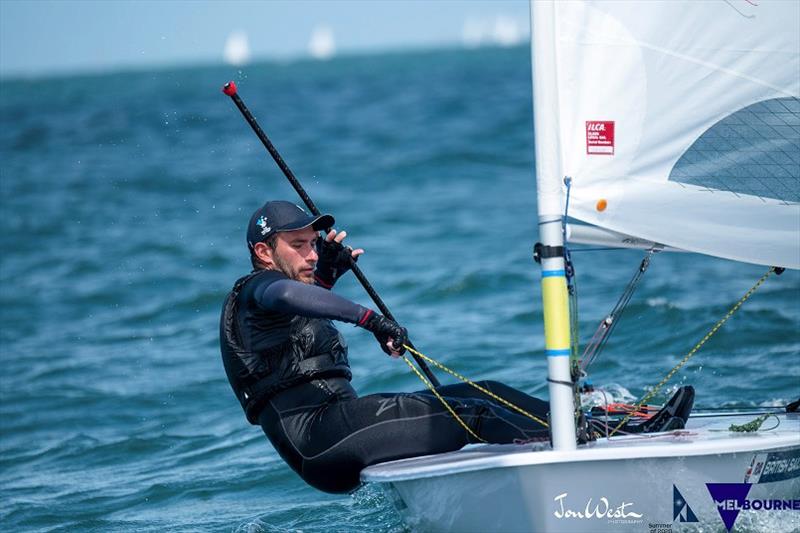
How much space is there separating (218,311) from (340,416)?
20.0ft

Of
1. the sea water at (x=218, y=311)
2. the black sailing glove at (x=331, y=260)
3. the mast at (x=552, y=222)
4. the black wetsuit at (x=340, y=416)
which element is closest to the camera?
the mast at (x=552, y=222)

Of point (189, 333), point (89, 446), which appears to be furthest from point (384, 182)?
point (89, 446)

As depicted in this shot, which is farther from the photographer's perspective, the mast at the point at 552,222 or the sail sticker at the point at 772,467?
the sail sticker at the point at 772,467

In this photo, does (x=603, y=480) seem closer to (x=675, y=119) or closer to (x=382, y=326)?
(x=382, y=326)

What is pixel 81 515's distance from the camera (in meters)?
5.12

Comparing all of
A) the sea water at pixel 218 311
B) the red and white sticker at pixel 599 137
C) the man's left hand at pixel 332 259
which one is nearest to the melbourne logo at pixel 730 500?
the red and white sticker at pixel 599 137

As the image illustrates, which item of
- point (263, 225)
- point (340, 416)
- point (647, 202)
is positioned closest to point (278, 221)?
point (263, 225)

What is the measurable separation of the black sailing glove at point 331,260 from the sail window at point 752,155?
4.56 ft

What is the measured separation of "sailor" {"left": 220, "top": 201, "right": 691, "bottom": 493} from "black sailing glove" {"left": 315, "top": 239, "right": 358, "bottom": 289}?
0.40 m

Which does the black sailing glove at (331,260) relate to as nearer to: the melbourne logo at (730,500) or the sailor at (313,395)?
the sailor at (313,395)

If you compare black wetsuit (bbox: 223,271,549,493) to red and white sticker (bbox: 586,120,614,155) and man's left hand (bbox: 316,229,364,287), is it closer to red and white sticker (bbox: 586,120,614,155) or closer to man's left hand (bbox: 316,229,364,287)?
man's left hand (bbox: 316,229,364,287)

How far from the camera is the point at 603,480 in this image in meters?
3.25

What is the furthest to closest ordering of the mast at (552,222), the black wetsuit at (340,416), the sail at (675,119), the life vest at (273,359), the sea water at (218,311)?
the sea water at (218,311), the life vest at (273,359), the black wetsuit at (340,416), the sail at (675,119), the mast at (552,222)

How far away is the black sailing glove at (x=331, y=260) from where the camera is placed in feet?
14.3
